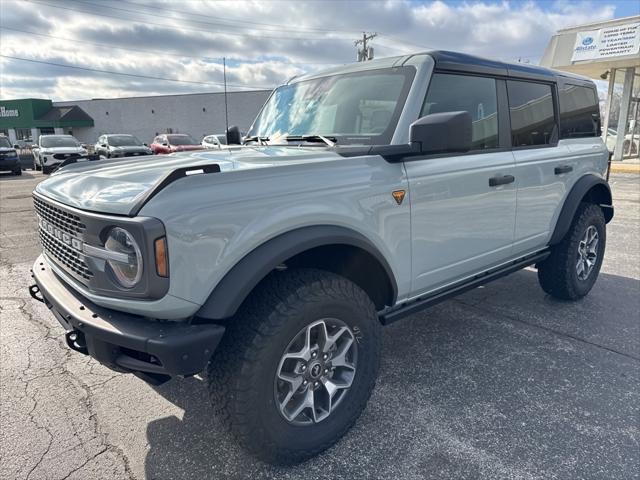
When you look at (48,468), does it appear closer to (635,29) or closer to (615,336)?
(615,336)

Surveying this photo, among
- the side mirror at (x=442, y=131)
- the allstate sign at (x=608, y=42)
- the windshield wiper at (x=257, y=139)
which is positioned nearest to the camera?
the side mirror at (x=442, y=131)

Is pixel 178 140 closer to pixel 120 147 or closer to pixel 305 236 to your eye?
pixel 120 147

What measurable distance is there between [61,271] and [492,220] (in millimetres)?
2740

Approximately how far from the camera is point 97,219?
1896mm

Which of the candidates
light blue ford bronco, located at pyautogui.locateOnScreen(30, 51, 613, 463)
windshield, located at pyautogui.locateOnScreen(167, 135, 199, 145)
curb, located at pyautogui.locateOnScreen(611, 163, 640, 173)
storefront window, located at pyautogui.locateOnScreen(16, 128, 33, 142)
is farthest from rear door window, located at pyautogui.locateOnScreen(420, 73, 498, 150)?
storefront window, located at pyautogui.locateOnScreen(16, 128, 33, 142)

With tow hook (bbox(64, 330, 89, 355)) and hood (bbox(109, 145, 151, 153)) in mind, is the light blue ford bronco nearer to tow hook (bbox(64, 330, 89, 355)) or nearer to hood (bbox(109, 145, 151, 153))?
tow hook (bbox(64, 330, 89, 355))

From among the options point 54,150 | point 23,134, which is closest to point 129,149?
point 54,150

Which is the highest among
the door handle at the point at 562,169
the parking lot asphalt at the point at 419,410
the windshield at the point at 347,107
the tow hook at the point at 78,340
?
the windshield at the point at 347,107

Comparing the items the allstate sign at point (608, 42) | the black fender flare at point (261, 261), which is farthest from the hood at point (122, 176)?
the allstate sign at point (608, 42)

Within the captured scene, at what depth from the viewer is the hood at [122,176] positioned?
194 centimetres

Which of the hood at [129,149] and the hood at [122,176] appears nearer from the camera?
the hood at [122,176]

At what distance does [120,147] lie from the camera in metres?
21.4

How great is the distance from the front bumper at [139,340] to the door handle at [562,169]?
3.19 meters

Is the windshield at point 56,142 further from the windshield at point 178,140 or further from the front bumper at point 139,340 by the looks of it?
the front bumper at point 139,340
